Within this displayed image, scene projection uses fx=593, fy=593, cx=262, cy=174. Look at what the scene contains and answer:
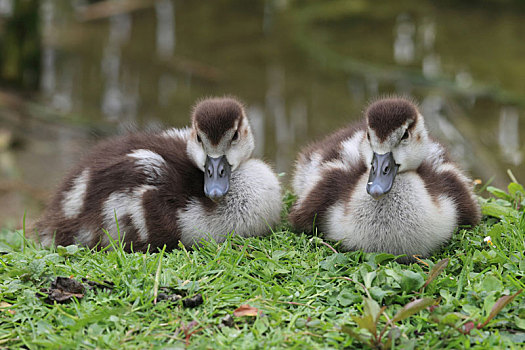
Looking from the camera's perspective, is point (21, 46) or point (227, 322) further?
point (21, 46)

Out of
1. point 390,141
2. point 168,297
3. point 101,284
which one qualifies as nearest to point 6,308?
point 101,284

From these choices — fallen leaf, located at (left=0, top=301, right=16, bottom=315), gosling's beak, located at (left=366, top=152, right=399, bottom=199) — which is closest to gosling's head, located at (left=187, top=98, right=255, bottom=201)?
gosling's beak, located at (left=366, top=152, right=399, bottom=199)

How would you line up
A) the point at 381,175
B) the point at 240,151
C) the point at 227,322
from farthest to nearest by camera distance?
the point at 240,151 < the point at 381,175 < the point at 227,322

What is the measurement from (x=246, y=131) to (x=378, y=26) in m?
9.31

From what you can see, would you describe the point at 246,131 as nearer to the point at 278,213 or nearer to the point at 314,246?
the point at 278,213

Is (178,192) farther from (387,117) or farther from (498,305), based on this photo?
(498,305)

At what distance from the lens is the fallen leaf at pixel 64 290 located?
2916 mm

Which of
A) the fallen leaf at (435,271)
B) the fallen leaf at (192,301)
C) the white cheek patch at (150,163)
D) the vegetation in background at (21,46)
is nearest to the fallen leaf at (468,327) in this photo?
the fallen leaf at (435,271)

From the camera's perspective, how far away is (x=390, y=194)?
335 cm

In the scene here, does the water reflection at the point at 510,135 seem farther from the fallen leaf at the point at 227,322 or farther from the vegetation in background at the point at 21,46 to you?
the vegetation in background at the point at 21,46

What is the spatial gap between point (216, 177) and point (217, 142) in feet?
0.70

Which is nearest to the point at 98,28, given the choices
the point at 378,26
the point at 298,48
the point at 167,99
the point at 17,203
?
the point at 167,99

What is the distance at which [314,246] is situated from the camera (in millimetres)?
3562

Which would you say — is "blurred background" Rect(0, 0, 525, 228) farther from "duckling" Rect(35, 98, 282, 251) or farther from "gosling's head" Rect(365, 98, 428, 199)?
"gosling's head" Rect(365, 98, 428, 199)
